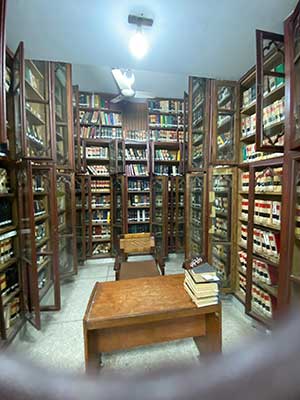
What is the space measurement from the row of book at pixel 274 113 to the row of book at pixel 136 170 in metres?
2.23

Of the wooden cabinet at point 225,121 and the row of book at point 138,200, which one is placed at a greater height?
the wooden cabinet at point 225,121

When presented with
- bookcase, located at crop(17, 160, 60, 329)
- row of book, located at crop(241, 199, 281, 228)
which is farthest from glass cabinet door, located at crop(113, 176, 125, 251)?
row of book, located at crop(241, 199, 281, 228)

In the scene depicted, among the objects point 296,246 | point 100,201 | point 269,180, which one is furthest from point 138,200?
point 296,246

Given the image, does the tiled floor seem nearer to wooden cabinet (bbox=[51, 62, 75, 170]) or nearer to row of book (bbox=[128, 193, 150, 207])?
row of book (bbox=[128, 193, 150, 207])

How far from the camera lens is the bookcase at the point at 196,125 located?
2316 mm

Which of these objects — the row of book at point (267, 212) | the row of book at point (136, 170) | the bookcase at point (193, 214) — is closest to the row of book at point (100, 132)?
the row of book at point (136, 170)

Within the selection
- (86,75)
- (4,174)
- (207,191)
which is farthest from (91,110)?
(207,191)

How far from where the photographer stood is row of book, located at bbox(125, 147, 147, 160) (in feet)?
11.6

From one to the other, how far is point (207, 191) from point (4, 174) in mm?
2018

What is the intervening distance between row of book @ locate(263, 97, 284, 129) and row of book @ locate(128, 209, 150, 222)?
8.18 ft

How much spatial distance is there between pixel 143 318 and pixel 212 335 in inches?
21.6

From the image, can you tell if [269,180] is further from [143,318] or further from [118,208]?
[118,208]

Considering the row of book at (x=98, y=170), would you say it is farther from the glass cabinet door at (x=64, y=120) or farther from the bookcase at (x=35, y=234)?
the bookcase at (x=35, y=234)

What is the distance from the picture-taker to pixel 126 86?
3.13 m
